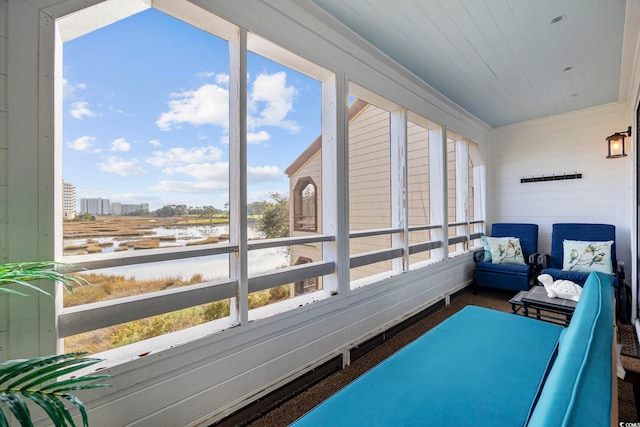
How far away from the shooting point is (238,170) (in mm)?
1763

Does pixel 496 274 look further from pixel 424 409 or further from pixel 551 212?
pixel 424 409

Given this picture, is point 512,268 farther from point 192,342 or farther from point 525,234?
point 192,342

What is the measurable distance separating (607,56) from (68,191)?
449cm

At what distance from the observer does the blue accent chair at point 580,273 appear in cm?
322

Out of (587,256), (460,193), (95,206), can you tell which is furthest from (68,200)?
(587,256)

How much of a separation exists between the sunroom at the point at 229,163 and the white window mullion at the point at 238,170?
0.01 meters

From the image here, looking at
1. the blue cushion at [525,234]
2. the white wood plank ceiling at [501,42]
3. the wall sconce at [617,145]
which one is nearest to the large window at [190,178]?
the white wood plank ceiling at [501,42]

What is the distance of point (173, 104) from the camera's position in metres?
1.62

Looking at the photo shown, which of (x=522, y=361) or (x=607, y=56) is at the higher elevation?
(x=607, y=56)

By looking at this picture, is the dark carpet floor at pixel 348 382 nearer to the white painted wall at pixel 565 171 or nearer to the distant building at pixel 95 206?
the distant building at pixel 95 206

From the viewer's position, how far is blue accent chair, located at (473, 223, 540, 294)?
12.7 feet

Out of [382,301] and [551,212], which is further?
[551,212]

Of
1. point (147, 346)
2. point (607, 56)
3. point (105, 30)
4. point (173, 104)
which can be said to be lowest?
point (147, 346)

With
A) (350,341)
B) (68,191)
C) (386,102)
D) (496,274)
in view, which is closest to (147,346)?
(68,191)
